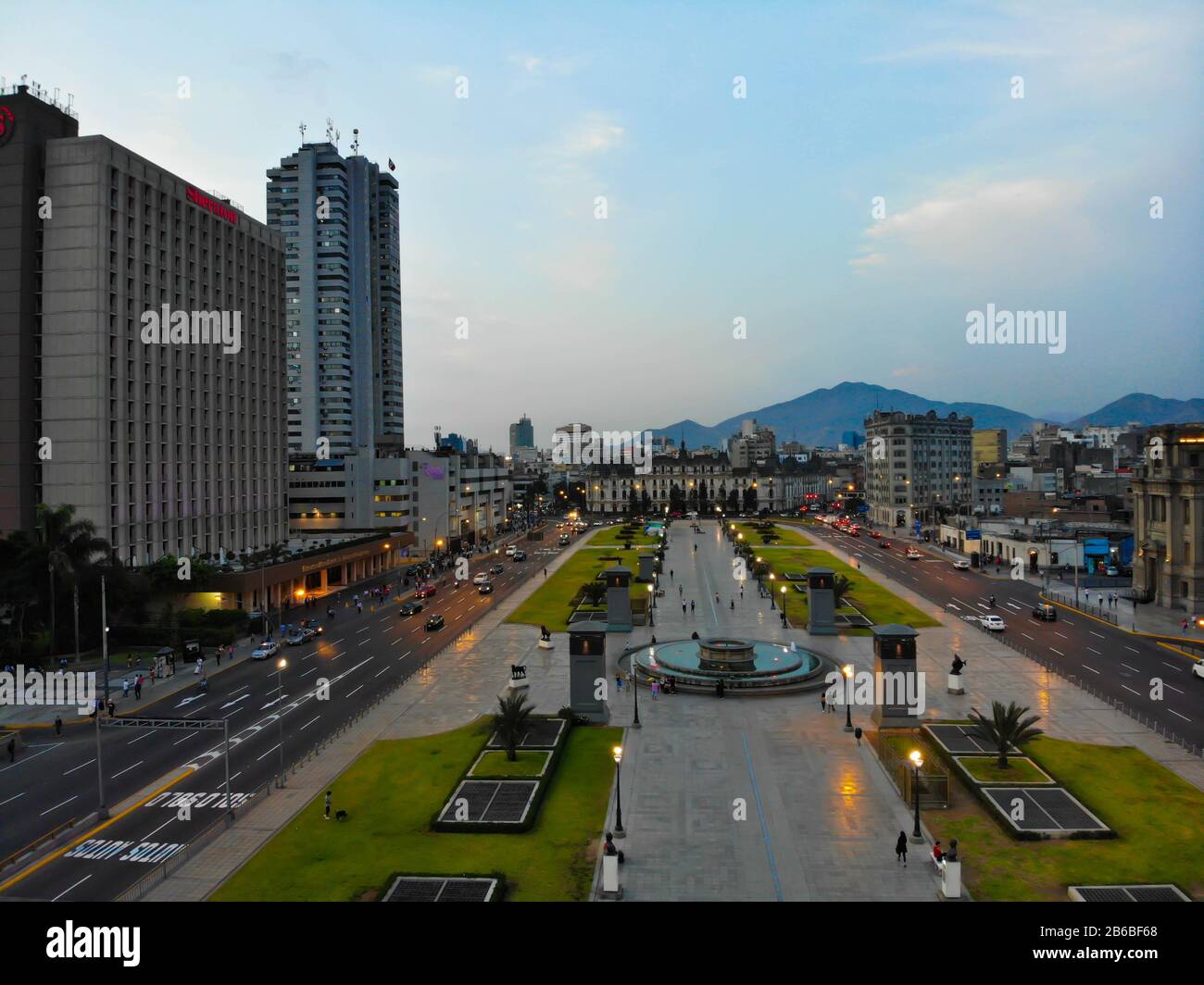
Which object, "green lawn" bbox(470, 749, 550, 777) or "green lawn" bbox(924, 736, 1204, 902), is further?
"green lawn" bbox(470, 749, 550, 777)

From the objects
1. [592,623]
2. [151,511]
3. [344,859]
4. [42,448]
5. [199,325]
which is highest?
[199,325]

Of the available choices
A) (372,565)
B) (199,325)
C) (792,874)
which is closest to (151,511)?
(199,325)

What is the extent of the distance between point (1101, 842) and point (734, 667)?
21.3 m

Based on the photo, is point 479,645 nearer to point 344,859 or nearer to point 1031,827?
point 344,859

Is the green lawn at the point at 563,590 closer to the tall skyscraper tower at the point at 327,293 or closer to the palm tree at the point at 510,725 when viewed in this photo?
the palm tree at the point at 510,725

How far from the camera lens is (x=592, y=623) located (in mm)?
40438

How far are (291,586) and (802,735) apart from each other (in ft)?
180

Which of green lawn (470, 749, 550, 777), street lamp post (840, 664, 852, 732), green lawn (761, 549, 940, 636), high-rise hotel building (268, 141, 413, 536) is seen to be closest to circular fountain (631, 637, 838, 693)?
street lamp post (840, 664, 852, 732)

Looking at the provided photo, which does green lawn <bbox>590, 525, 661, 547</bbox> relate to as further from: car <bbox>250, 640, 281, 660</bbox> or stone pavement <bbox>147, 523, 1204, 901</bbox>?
car <bbox>250, 640, 281, 660</bbox>

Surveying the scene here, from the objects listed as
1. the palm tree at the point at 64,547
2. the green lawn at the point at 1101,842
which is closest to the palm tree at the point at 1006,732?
the green lawn at the point at 1101,842

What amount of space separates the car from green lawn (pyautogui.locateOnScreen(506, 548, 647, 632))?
1740 cm

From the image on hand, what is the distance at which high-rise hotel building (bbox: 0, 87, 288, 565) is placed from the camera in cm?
6544

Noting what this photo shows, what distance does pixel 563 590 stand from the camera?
79.2 metres

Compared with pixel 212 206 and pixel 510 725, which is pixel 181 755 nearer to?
pixel 510 725
